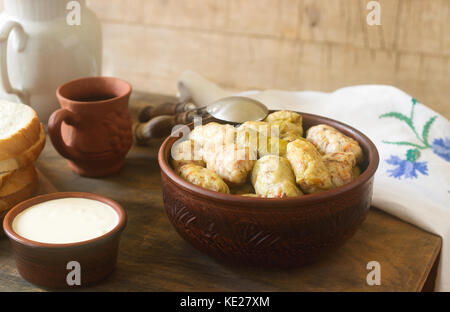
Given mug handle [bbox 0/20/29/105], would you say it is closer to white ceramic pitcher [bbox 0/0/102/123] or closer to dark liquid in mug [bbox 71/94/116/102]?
white ceramic pitcher [bbox 0/0/102/123]

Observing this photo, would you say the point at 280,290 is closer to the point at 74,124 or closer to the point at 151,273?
the point at 151,273

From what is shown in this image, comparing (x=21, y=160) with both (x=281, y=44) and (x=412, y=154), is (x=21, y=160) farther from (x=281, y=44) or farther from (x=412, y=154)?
(x=281, y=44)

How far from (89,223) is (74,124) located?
0.23 meters

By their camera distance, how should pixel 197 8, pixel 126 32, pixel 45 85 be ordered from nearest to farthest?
pixel 45 85 → pixel 197 8 → pixel 126 32

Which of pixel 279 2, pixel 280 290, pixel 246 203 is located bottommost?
pixel 280 290

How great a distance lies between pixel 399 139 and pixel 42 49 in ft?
2.05

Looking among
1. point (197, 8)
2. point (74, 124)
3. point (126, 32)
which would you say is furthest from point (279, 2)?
point (74, 124)

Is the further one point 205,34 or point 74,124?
point 205,34

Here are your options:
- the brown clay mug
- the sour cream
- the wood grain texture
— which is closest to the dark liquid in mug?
the brown clay mug

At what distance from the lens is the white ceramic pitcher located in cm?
90

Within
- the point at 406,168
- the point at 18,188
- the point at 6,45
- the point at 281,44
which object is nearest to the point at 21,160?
the point at 18,188

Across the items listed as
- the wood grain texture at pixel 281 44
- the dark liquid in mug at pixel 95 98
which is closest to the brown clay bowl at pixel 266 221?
the dark liquid in mug at pixel 95 98

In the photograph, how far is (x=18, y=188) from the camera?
68 centimetres
